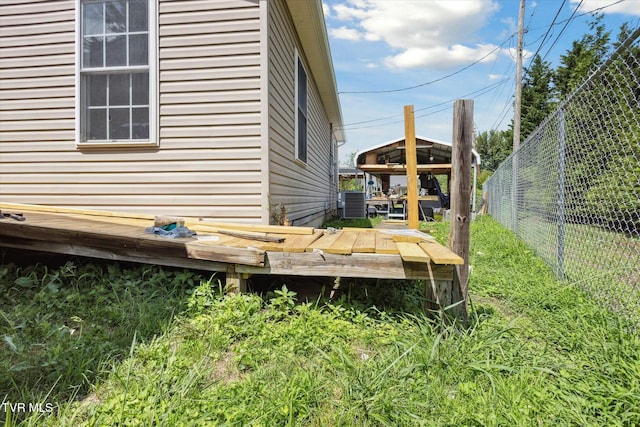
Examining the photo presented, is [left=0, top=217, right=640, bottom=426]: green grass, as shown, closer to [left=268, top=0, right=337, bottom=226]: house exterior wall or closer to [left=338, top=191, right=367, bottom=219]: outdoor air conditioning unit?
[left=268, top=0, right=337, bottom=226]: house exterior wall

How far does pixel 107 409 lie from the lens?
1.59 meters

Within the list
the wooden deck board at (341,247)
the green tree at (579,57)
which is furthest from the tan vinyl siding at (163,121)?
the green tree at (579,57)

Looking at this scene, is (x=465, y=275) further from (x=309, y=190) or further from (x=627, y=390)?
(x=309, y=190)

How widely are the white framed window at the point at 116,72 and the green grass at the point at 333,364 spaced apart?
197 cm

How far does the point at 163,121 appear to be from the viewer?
412cm

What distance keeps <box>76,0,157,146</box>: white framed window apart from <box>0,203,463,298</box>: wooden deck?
1.40 meters

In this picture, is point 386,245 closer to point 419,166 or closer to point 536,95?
point 419,166

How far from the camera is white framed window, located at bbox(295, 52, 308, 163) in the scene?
602 cm

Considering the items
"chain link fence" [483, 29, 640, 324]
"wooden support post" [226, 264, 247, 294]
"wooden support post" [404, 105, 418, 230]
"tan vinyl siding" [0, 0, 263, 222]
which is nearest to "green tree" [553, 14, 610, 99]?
"chain link fence" [483, 29, 640, 324]

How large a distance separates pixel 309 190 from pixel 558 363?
6.06m

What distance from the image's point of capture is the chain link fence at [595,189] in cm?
247

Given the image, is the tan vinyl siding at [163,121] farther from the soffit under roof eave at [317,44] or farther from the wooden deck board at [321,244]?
Answer: the soffit under roof eave at [317,44]

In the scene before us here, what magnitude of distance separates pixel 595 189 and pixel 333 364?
296cm

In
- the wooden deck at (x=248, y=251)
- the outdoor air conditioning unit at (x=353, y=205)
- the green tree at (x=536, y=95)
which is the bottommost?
the wooden deck at (x=248, y=251)
